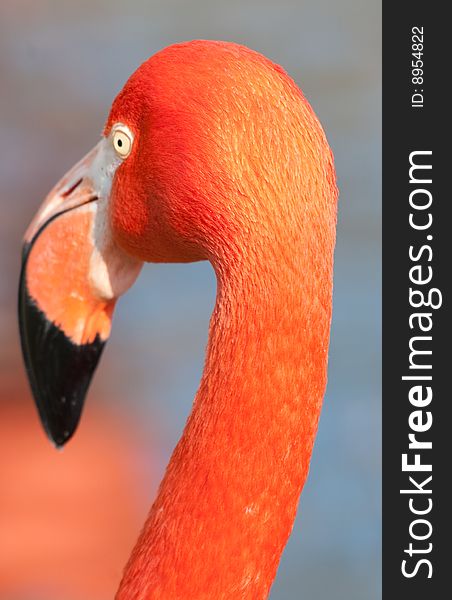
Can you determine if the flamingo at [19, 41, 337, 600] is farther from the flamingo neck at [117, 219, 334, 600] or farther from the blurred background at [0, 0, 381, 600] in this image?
the blurred background at [0, 0, 381, 600]

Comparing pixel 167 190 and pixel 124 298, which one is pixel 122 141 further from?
pixel 124 298

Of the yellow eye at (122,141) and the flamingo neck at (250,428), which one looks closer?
the flamingo neck at (250,428)

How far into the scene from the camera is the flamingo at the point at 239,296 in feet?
3.73

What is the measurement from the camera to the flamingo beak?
4.55ft

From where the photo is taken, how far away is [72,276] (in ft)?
4.58

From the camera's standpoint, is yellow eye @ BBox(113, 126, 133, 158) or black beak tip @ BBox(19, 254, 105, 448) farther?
black beak tip @ BBox(19, 254, 105, 448)

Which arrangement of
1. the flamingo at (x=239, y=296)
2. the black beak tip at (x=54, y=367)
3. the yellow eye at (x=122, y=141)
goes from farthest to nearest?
the black beak tip at (x=54, y=367), the yellow eye at (x=122, y=141), the flamingo at (x=239, y=296)

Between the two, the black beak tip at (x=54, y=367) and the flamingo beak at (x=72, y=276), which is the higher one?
the flamingo beak at (x=72, y=276)

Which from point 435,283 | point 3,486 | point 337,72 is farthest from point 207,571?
point 337,72

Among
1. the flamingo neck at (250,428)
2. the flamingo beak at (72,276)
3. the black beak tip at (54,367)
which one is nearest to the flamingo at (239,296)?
the flamingo neck at (250,428)


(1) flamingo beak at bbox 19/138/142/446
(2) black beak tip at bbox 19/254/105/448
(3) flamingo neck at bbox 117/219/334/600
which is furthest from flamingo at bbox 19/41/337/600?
(2) black beak tip at bbox 19/254/105/448

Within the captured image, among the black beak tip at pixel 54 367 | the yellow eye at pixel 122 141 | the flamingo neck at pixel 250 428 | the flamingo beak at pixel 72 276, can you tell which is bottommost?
the flamingo neck at pixel 250 428

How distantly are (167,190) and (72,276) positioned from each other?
25 cm

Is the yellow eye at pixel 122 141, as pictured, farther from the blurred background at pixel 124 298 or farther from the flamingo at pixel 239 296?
the blurred background at pixel 124 298
